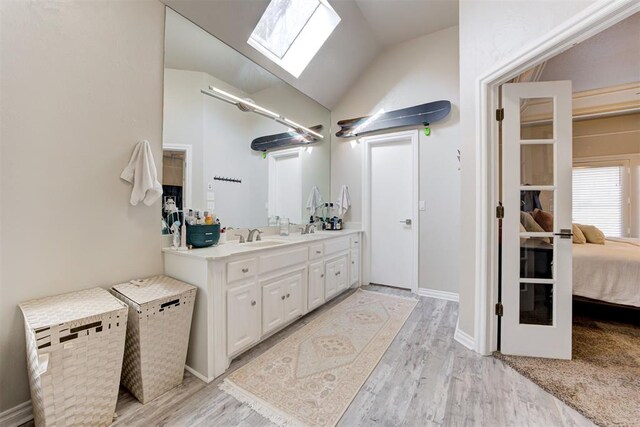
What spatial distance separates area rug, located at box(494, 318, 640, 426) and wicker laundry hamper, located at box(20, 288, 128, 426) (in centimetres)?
257

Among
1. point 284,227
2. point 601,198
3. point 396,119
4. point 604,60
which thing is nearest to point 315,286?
point 284,227

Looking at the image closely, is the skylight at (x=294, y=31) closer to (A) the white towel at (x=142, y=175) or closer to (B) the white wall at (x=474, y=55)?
(B) the white wall at (x=474, y=55)

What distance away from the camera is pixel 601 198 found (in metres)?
4.62

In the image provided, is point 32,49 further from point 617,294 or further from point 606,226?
point 606,226

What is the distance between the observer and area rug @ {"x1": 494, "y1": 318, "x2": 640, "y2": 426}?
1487 mm

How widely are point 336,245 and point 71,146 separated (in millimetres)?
2495

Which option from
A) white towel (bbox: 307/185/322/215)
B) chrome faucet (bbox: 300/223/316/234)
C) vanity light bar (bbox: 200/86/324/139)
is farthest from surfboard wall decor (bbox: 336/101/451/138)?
chrome faucet (bbox: 300/223/316/234)

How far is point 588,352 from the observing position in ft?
6.82

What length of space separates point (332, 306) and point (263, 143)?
2061mm

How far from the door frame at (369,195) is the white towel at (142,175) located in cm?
273

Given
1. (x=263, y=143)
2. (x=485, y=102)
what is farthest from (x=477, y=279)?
(x=263, y=143)

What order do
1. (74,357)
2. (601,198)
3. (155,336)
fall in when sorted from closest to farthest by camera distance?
1. (74,357)
2. (155,336)
3. (601,198)

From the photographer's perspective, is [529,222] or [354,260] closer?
[529,222]

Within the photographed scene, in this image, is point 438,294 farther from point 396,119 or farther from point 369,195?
point 396,119
